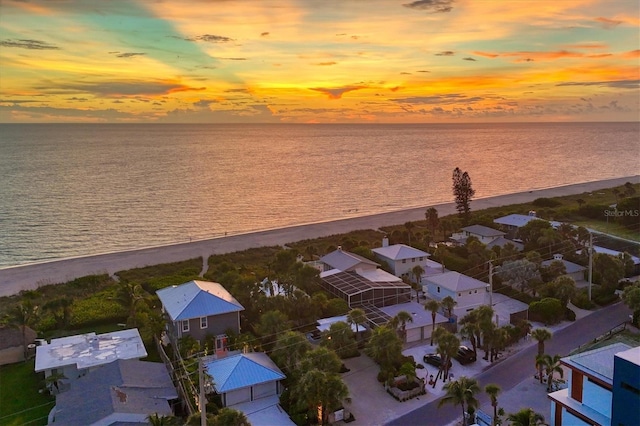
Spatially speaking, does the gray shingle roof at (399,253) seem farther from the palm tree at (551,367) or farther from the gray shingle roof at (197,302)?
the palm tree at (551,367)

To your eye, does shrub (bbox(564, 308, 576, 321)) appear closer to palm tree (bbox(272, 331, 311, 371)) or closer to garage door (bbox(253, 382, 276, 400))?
palm tree (bbox(272, 331, 311, 371))

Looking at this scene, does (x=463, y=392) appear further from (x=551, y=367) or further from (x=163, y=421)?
(x=163, y=421)

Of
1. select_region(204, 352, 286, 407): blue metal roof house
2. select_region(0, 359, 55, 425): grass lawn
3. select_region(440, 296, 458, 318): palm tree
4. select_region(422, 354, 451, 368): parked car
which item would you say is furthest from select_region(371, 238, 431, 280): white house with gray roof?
select_region(0, 359, 55, 425): grass lawn

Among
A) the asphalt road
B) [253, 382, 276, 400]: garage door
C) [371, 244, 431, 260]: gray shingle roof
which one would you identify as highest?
[371, 244, 431, 260]: gray shingle roof

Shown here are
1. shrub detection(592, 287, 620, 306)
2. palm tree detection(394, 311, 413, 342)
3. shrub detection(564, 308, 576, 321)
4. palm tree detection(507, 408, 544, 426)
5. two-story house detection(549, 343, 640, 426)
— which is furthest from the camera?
shrub detection(592, 287, 620, 306)

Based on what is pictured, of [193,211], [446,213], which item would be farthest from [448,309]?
[193,211]

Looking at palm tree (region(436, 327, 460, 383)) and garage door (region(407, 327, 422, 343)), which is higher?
palm tree (region(436, 327, 460, 383))

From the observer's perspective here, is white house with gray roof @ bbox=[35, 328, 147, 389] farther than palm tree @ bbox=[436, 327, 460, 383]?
Yes

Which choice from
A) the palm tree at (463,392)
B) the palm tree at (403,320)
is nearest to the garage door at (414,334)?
the palm tree at (403,320)
